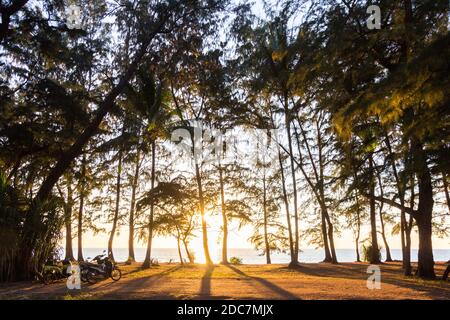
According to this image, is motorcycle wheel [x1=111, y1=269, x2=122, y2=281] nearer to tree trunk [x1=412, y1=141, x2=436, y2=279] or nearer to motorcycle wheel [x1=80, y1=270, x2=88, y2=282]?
motorcycle wheel [x1=80, y1=270, x2=88, y2=282]

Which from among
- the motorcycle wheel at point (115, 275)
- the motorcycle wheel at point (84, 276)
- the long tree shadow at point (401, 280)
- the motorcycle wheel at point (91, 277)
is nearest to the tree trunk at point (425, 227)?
the long tree shadow at point (401, 280)

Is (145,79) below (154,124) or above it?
above

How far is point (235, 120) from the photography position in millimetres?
26031

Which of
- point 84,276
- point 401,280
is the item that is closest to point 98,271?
point 84,276

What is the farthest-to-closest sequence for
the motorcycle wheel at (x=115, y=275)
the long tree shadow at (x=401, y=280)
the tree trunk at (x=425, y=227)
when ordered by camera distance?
the tree trunk at (x=425, y=227), the motorcycle wheel at (x=115, y=275), the long tree shadow at (x=401, y=280)

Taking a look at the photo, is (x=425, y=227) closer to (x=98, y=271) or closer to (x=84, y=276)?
(x=98, y=271)

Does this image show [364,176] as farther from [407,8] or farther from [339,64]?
[407,8]

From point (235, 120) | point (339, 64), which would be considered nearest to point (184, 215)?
point (235, 120)

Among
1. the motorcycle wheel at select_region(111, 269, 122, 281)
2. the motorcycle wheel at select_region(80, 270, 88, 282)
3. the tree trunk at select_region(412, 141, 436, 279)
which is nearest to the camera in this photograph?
the motorcycle wheel at select_region(80, 270, 88, 282)

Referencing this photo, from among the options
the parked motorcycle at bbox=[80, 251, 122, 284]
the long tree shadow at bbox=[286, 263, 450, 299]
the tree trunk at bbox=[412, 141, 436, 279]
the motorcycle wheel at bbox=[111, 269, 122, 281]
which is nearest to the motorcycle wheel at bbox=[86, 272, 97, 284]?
the parked motorcycle at bbox=[80, 251, 122, 284]

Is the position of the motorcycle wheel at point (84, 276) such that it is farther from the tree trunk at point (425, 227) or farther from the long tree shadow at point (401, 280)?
the tree trunk at point (425, 227)

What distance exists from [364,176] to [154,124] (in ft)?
34.6

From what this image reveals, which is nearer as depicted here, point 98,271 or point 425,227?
point 98,271
